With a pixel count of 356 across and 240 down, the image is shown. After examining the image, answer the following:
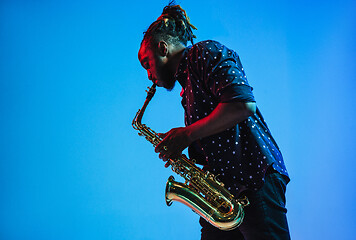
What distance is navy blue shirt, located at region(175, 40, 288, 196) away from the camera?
44.8 inches

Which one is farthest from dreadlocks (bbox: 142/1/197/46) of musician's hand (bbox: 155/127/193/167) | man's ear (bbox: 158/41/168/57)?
musician's hand (bbox: 155/127/193/167)

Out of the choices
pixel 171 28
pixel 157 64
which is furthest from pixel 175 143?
pixel 171 28

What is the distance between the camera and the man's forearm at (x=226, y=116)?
1.10m

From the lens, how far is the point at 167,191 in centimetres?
142

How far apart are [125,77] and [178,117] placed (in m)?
0.62

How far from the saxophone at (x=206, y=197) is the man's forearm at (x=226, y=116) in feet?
0.77

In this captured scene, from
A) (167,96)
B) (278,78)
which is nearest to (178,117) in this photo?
(167,96)

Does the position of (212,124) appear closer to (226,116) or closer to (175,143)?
(226,116)

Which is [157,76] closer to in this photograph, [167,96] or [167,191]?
[167,191]

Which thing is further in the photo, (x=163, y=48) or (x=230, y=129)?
(x=163, y=48)

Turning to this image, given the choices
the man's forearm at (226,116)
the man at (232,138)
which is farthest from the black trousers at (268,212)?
the man's forearm at (226,116)

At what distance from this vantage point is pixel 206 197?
1.37m

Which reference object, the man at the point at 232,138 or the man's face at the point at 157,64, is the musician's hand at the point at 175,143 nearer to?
the man at the point at 232,138

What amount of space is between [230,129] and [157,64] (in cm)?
47
